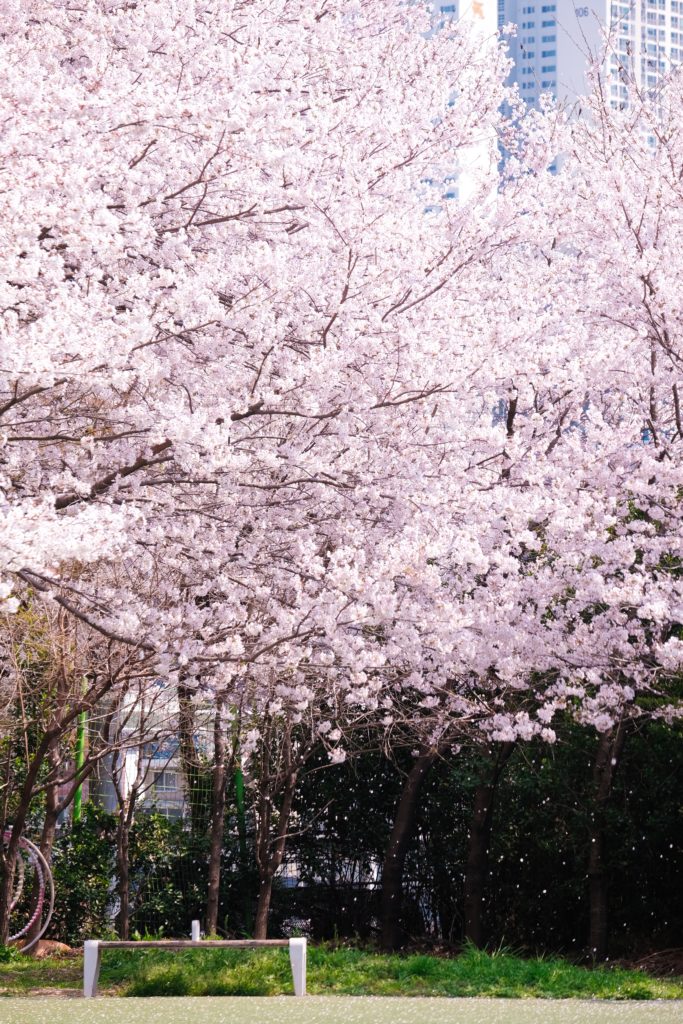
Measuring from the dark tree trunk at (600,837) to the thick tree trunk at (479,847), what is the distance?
2.46 ft

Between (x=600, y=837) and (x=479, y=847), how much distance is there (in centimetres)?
103

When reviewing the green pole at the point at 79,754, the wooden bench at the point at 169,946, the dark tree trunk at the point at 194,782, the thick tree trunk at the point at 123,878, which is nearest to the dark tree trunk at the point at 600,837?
the wooden bench at the point at 169,946

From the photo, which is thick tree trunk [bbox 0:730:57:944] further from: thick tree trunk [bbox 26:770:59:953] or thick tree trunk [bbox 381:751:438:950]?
thick tree trunk [bbox 381:751:438:950]

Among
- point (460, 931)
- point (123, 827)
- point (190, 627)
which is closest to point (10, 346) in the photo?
point (190, 627)

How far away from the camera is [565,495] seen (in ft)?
25.1

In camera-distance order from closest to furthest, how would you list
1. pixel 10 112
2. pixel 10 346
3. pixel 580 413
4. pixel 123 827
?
pixel 10 346
pixel 10 112
pixel 580 413
pixel 123 827

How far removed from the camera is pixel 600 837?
9477 mm

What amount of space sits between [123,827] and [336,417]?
522 cm

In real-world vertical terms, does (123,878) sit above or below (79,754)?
below

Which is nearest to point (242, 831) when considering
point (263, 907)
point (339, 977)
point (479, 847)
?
point (263, 907)

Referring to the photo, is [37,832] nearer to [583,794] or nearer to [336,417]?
[583,794]

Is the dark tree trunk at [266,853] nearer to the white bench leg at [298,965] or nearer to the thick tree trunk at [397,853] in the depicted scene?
the thick tree trunk at [397,853]

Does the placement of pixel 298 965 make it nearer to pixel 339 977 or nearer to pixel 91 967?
pixel 339 977

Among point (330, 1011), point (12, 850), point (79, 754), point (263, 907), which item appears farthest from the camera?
point (79, 754)
